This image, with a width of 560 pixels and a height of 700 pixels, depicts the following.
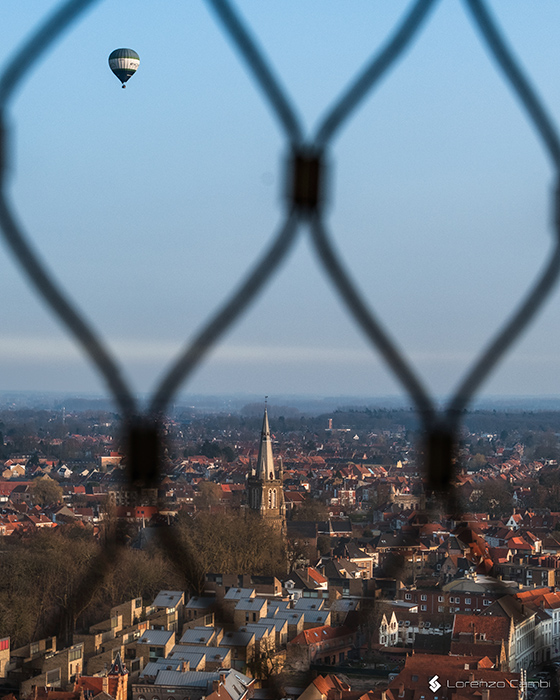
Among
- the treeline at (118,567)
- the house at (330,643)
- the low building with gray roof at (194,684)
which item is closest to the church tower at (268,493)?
the treeline at (118,567)

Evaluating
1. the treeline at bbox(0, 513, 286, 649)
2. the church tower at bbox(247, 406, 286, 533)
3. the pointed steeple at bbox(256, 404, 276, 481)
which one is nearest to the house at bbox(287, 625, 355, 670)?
the treeline at bbox(0, 513, 286, 649)

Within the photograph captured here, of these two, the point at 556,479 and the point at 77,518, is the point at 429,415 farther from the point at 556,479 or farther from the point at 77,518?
the point at 77,518

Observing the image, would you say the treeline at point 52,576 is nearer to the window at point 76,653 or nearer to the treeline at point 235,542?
the treeline at point 235,542

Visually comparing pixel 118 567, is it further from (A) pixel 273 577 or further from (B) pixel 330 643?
(A) pixel 273 577

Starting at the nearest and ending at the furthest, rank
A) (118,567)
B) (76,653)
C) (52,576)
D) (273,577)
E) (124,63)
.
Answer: (124,63) → (76,653) → (118,567) → (52,576) → (273,577)

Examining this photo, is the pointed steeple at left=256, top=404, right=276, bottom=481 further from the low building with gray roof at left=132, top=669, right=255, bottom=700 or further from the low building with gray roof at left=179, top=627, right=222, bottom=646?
the low building with gray roof at left=132, top=669, right=255, bottom=700

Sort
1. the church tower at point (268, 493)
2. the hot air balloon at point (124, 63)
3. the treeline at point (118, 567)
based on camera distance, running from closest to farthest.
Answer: the hot air balloon at point (124, 63) < the treeline at point (118, 567) < the church tower at point (268, 493)

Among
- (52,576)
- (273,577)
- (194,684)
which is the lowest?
(273,577)

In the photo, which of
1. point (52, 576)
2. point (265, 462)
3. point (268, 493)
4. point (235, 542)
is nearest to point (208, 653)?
point (52, 576)

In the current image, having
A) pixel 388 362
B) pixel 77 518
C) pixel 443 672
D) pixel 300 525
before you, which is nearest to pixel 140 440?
pixel 388 362
